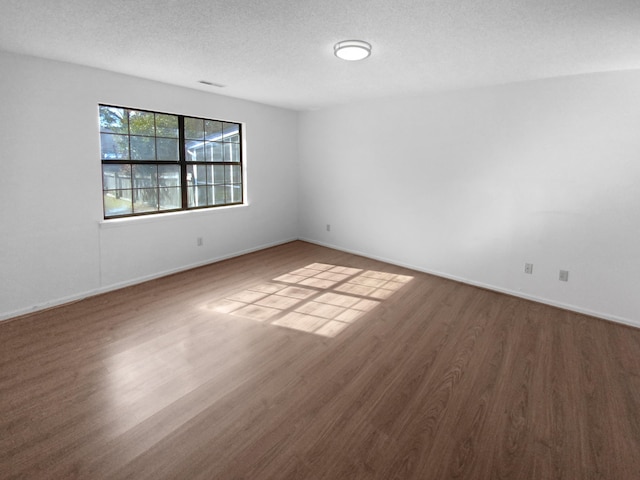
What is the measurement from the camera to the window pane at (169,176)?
4.61 m

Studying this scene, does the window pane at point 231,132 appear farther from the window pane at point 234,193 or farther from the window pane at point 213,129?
the window pane at point 234,193

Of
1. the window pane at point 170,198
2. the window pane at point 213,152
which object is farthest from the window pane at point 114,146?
the window pane at point 213,152

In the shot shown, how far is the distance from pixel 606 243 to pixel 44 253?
5.61 metres

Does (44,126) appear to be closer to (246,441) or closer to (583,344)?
(246,441)

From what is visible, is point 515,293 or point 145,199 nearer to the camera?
point 515,293

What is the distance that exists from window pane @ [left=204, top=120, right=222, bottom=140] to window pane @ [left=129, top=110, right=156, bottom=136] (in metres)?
0.82

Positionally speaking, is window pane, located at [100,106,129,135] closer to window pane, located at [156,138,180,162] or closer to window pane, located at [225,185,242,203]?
window pane, located at [156,138,180,162]

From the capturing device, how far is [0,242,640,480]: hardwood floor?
1.78 meters

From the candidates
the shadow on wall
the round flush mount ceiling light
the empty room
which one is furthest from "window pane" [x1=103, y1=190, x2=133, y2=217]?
the round flush mount ceiling light

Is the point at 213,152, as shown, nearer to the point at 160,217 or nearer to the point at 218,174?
the point at 218,174

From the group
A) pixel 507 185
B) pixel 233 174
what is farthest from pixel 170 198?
pixel 507 185

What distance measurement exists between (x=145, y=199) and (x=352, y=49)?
319 cm

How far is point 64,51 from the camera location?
10.2 ft

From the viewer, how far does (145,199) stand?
450 centimetres
